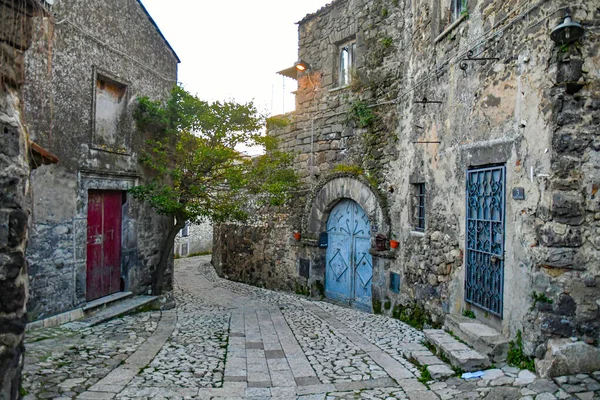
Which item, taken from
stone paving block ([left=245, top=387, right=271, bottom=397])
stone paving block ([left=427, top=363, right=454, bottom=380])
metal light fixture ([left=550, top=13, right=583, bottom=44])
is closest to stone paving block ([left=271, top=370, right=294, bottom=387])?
stone paving block ([left=245, top=387, right=271, bottom=397])

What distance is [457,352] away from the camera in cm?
415

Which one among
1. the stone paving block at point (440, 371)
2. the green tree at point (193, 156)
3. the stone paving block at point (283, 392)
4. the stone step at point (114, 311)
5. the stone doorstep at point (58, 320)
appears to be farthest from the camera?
the green tree at point (193, 156)

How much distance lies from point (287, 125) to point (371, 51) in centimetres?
262

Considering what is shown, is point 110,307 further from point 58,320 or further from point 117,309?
point 58,320

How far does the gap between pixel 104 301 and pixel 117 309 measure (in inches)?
9.7

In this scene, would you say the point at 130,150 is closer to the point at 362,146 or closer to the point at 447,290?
the point at 362,146

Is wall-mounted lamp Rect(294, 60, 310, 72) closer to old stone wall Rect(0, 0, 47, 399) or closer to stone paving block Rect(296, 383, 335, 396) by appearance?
old stone wall Rect(0, 0, 47, 399)

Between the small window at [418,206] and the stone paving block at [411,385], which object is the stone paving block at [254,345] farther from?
the small window at [418,206]

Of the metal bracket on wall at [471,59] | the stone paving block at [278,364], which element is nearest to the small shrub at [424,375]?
the stone paving block at [278,364]

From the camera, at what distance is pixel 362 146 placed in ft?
26.5

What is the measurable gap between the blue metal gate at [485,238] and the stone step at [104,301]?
5.17m

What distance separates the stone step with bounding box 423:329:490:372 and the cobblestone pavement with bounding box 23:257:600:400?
0.48 feet

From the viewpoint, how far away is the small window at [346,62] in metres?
8.65

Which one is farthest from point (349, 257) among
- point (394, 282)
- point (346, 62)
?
point (346, 62)
